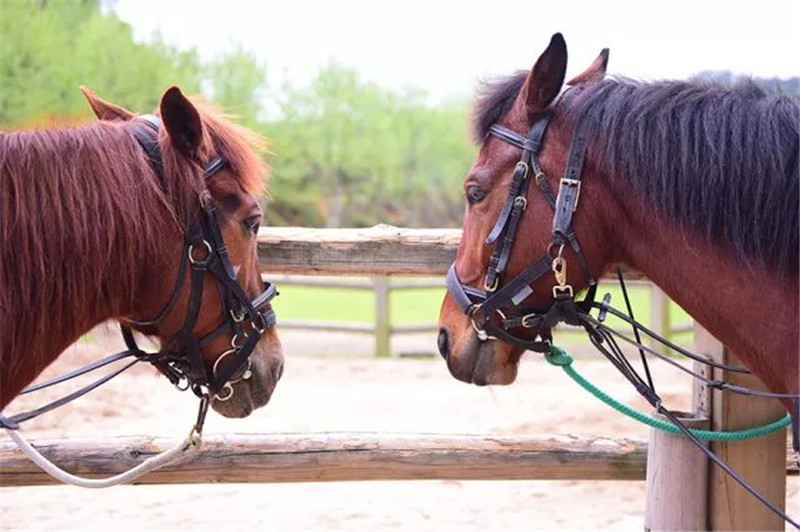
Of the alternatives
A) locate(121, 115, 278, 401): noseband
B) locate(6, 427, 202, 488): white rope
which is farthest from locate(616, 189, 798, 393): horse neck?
locate(6, 427, 202, 488): white rope

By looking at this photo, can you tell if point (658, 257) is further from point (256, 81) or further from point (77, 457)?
point (256, 81)

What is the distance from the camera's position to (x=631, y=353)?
11.1 meters

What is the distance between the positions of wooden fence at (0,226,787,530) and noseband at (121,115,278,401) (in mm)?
655

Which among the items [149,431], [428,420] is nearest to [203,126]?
[149,431]

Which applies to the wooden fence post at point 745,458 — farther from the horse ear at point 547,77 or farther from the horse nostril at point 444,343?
the horse ear at point 547,77

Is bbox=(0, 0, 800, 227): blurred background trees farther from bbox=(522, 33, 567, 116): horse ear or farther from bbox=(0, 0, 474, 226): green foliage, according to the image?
bbox=(522, 33, 567, 116): horse ear

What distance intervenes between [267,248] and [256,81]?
40.1 ft

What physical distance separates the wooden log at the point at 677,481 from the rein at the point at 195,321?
1.51 m

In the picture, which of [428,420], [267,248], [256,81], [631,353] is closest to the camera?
[267,248]

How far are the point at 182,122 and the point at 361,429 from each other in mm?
4934

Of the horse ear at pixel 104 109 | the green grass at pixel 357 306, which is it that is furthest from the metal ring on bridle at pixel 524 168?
the green grass at pixel 357 306

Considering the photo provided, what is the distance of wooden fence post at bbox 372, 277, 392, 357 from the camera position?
1178cm

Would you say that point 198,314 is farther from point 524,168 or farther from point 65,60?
point 65,60

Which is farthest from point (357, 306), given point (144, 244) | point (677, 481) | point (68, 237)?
point (68, 237)
